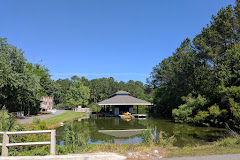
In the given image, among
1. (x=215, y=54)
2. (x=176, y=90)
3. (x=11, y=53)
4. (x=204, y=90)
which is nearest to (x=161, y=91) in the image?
(x=176, y=90)

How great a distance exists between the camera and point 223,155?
271 inches

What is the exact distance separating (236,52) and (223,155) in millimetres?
16044

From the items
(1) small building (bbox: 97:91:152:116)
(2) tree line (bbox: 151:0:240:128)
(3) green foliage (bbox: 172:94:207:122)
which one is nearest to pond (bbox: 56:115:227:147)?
(2) tree line (bbox: 151:0:240:128)

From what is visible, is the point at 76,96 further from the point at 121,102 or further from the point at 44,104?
the point at 121,102

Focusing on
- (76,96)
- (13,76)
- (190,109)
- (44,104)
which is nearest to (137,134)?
(190,109)

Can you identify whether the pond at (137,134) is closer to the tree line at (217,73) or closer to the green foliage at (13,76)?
the tree line at (217,73)

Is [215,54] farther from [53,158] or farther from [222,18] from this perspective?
[53,158]

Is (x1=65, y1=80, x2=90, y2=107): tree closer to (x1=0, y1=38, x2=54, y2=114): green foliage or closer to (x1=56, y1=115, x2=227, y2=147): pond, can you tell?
(x1=0, y1=38, x2=54, y2=114): green foliage

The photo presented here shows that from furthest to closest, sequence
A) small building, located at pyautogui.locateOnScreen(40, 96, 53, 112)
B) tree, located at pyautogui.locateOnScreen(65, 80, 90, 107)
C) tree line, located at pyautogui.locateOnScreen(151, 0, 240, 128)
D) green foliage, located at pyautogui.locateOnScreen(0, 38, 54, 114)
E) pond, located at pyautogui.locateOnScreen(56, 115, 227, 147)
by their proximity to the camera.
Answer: tree, located at pyautogui.locateOnScreen(65, 80, 90, 107) → small building, located at pyautogui.locateOnScreen(40, 96, 53, 112) → green foliage, located at pyautogui.locateOnScreen(0, 38, 54, 114) → tree line, located at pyautogui.locateOnScreen(151, 0, 240, 128) → pond, located at pyautogui.locateOnScreen(56, 115, 227, 147)

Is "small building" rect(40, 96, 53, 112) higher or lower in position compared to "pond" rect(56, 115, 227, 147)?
higher

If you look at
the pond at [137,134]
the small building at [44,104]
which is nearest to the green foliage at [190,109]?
the pond at [137,134]

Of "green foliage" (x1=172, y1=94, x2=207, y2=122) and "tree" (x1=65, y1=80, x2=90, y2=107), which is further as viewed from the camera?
A: "tree" (x1=65, y1=80, x2=90, y2=107)

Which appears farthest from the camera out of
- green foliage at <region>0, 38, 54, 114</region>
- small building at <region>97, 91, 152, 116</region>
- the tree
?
the tree

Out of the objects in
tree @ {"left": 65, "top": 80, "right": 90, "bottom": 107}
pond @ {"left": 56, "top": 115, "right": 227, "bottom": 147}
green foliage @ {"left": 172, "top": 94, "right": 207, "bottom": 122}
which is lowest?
pond @ {"left": 56, "top": 115, "right": 227, "bottom": 147}
